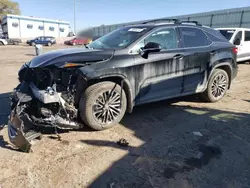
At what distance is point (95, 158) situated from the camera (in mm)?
3285

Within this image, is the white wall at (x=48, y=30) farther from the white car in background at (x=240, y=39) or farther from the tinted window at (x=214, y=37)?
the tinted window at (x=214, y=37)

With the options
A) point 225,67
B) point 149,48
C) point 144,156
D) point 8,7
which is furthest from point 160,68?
point 8,7

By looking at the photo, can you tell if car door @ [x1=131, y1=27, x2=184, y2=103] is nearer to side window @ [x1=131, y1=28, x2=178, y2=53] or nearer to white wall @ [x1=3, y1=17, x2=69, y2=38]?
side window @ [x1=131, y1=28, x2=178, y2=53]

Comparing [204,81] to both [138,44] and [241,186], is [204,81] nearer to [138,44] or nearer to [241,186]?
[138,44]

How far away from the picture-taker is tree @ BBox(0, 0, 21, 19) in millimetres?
64188

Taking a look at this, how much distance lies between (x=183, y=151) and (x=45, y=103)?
2.17 meters

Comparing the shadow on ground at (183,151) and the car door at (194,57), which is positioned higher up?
the car door at (194,57)

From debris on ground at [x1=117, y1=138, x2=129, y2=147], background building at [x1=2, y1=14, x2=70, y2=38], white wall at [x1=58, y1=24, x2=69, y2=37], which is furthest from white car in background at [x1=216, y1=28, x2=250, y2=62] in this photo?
white wall at [x1=58, y1=24, x2=69, y2=37]

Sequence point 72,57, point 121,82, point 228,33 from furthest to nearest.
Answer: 1. point 228,33
2. point 121,82
3. point 72,57

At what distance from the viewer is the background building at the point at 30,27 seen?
5315 cm

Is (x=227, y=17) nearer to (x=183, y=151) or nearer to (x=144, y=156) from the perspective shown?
(x=183, y=151)

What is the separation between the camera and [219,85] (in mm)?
5715

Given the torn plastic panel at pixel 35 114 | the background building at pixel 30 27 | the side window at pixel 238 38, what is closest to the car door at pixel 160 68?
the torn plastic panel at pixel 35 114

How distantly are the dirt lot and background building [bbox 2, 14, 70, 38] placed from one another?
55.7 m
